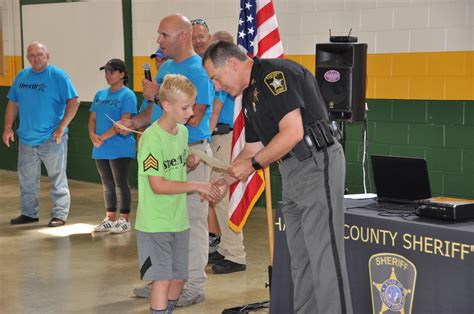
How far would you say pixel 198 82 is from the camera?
5.56 metres

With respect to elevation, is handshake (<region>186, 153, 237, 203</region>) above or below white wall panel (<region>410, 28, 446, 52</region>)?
below

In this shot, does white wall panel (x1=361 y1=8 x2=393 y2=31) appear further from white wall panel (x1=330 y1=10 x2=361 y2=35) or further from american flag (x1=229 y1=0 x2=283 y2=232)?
american flag (x1=229 y1=0 x2=283 y2=232)

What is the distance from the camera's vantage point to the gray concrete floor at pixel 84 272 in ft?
19.0

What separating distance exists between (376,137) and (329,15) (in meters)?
1.31

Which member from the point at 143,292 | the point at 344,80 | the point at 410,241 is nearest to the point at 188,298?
the point at 143,292

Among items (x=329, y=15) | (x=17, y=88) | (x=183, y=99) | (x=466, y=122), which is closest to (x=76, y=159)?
(x=17, y=88)

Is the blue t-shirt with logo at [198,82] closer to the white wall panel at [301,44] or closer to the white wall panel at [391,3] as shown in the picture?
→ the white wall panel at [391,3]

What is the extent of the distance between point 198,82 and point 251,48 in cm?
40

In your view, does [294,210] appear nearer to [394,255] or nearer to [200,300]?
[394,255]

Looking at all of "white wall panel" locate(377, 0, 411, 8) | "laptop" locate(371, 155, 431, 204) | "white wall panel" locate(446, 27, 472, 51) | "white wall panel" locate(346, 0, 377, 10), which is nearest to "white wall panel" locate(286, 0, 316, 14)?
"white wall panel" locate(346, 0, 377, 10)

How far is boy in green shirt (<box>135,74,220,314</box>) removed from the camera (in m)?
4.64

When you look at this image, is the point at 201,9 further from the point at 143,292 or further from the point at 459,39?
the point at 143,292

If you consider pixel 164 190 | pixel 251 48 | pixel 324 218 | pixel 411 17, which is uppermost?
pixel 411 17

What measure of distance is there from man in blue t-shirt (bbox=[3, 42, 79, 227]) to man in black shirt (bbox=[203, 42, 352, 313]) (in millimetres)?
4303
